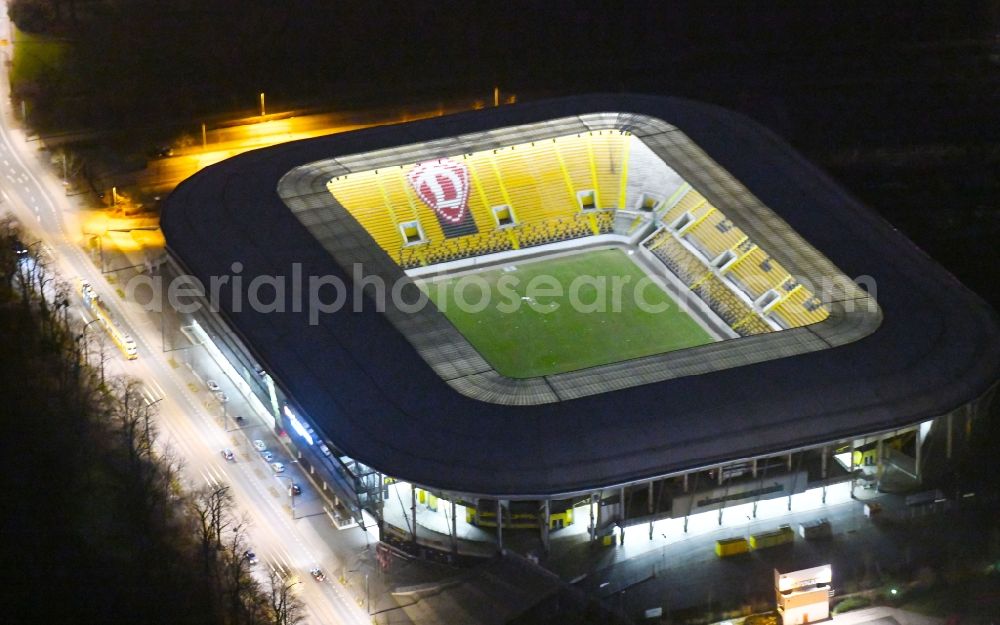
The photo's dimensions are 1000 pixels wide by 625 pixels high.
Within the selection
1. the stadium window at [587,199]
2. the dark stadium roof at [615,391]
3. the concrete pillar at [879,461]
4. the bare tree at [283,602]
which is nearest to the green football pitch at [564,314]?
the stadium window at [587,199]

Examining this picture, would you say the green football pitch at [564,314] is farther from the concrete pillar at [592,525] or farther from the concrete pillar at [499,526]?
the concrete pillar at [499,526]

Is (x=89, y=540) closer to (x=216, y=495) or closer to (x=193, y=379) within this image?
(x=216, y=495)

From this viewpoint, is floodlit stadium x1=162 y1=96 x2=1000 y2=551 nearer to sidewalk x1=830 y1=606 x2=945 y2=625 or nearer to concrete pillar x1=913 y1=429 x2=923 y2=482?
concrete pillar x1=913 y1=429 x2=923 y2=482

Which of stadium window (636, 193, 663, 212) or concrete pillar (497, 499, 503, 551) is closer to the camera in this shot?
concrete pillar (497, 499, 503, 551)

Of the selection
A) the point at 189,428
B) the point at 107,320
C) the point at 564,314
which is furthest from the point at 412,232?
the point at 189,428

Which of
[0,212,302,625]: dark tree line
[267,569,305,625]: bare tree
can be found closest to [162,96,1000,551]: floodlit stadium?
[267,569,305,625]: bare tree

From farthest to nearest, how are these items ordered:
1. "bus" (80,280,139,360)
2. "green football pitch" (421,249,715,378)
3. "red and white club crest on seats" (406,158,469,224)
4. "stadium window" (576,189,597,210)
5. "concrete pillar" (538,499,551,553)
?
"stadium window" (576,189,597,210), "red and white club crest on seats" (406,158,469,224), "bus" (80,280,139,360), "green football pitch" (421,249,715,378), "concrete pillar" (538,499,551,553)

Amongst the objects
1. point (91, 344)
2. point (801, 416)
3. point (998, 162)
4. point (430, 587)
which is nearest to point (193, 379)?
point (91, 344)
